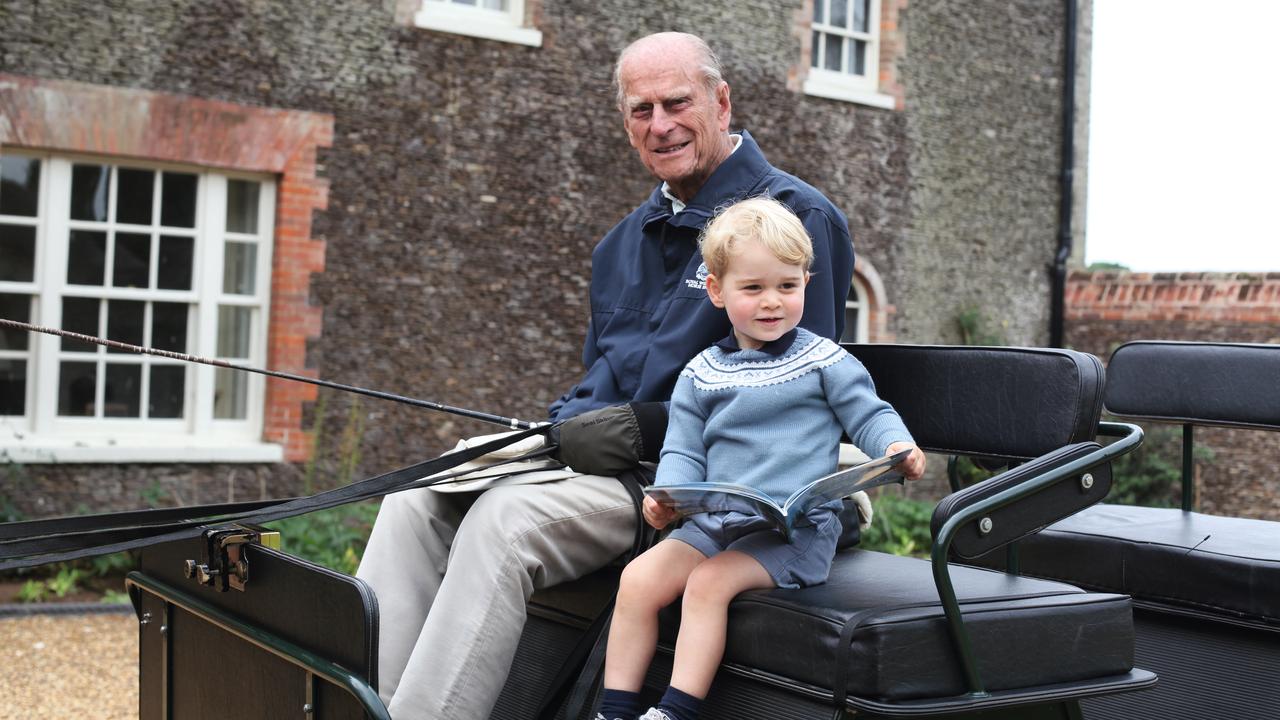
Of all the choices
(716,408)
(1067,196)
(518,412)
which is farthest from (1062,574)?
(1067,196)

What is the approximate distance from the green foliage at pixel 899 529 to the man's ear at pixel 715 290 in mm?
5839

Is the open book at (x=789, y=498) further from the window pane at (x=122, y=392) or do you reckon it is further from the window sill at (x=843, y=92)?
the window sill at (x=843, y=92)

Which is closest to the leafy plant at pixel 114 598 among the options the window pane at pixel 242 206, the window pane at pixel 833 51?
Answer: the window pane at pixel 242 206

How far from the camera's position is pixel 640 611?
93.1 inches

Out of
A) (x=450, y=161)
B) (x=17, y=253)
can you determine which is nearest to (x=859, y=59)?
(x=450, y=161)

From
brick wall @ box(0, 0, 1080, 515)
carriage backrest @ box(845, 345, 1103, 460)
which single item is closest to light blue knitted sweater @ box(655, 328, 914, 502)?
carriage backrest @ box(845, 345, 1103, 460)

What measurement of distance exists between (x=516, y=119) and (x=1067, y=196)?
555 cm

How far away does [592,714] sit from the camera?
A: 2.41 meters

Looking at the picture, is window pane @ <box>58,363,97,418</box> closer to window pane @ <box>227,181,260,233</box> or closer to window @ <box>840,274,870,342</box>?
window pane @ <box>227,181,260,233</box>

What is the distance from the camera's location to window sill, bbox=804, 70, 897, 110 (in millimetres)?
10367

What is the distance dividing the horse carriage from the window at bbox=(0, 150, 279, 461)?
507cm

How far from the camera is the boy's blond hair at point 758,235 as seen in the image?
240 cm

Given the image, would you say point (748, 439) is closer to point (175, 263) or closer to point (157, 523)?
point (157, 523)

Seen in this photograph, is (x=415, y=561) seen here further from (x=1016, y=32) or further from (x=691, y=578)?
(x=1016, y=32)
